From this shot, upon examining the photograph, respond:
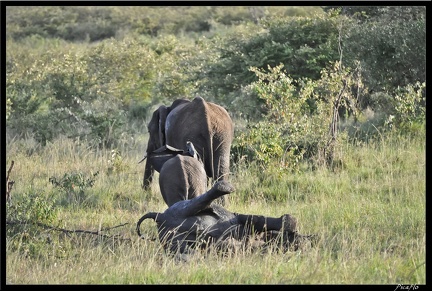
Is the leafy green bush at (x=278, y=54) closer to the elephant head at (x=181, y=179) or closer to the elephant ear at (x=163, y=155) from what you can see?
the elephant ear at (x=163, y=155)

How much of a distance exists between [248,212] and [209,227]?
2.25 metres

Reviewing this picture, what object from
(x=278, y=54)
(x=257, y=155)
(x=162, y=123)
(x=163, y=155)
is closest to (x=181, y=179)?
(x=163, y=155)

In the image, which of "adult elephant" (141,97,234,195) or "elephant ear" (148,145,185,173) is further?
"adult elephant" (141,97,234,195)

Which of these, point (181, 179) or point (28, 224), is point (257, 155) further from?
point (28, 224)

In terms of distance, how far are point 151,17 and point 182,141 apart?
34.2 m

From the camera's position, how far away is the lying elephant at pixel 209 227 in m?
7.74

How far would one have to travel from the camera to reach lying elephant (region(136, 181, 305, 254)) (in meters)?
7.74

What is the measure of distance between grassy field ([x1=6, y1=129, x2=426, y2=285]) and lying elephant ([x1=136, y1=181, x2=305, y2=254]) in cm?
16

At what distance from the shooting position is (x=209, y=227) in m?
7.82

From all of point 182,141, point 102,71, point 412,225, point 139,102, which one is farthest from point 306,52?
point 412,225

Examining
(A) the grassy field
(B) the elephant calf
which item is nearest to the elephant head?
(B) the elephant calf

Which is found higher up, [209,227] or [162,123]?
[162,123]

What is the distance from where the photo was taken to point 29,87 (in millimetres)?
20406

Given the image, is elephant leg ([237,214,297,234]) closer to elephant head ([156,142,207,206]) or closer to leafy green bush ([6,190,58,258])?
elephant head ([156,142,207,206])
